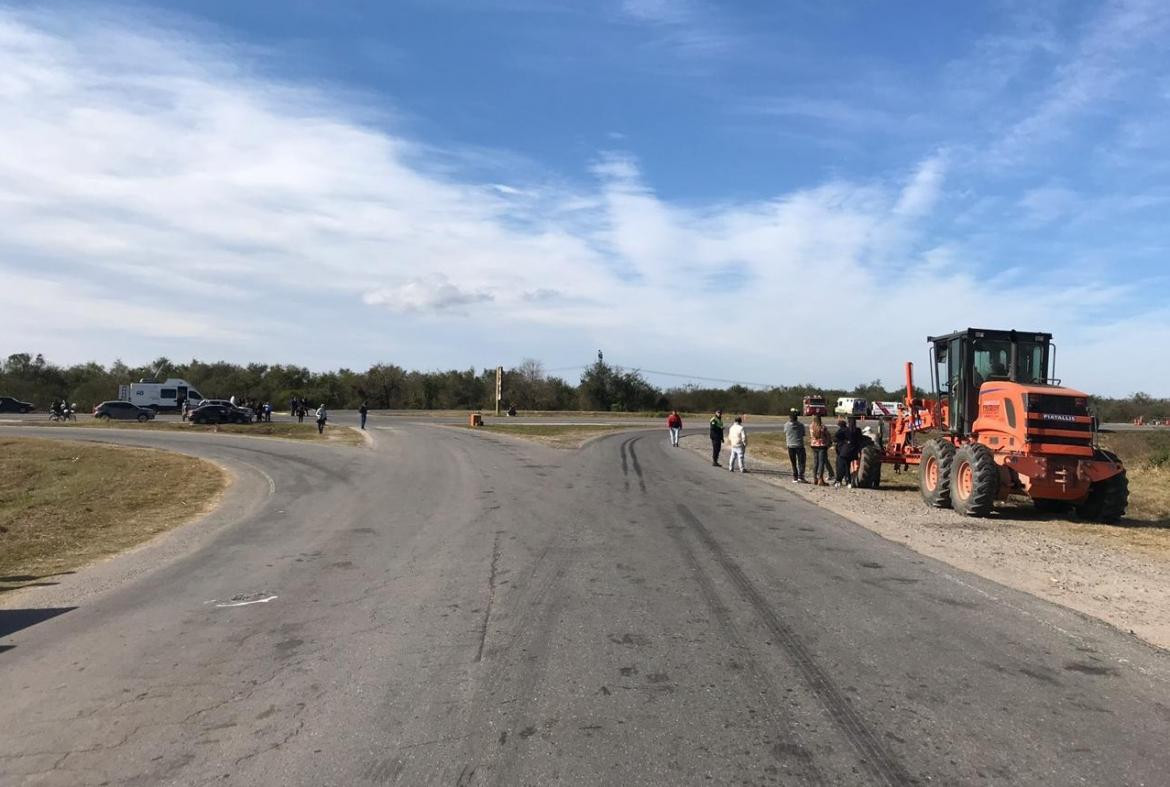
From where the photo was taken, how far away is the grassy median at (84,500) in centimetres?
1152

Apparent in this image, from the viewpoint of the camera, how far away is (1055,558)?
1034 centimetres

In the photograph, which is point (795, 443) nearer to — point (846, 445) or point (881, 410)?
point (846, 445)

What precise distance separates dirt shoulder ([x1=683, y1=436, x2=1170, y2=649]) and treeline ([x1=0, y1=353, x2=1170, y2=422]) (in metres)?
84.5

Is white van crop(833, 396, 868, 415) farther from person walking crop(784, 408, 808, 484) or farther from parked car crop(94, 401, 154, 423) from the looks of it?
parked car crop(94, 401, 154, 423)

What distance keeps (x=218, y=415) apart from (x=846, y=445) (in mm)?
43890

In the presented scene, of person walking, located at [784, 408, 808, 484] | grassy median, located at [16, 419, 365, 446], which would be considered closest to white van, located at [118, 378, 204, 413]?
grassy median, located at [16, 419, 365, 446]

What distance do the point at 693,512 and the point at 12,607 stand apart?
9699mm

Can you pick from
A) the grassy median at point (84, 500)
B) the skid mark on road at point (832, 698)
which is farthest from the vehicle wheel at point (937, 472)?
the grassy median at point (84, 500)

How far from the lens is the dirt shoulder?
7832 mm

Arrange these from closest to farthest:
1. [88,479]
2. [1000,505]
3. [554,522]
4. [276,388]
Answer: [554,522] < [1000,505] < [88,479] < [276,388]

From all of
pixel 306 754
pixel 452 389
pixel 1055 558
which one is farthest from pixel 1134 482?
pixel 452 389

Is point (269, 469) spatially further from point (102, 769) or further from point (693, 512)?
point (102, 769)

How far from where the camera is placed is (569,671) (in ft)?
18.2

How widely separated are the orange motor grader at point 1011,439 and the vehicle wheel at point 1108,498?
15 millimetres
